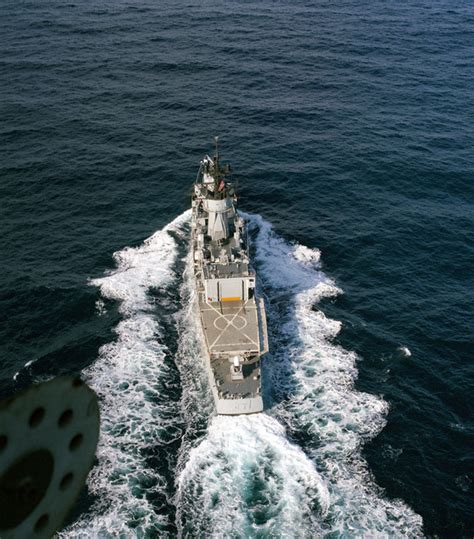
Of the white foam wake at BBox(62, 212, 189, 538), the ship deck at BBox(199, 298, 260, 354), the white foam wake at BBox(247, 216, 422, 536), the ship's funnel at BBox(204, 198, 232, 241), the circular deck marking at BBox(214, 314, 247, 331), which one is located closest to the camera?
the white foam wake at BBox(62, 212, 189, 538)

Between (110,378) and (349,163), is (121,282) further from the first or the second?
(349,163)

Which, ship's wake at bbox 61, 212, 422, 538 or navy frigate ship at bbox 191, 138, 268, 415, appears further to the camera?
navy frigate ship at bbox 191, 138, 268, 415

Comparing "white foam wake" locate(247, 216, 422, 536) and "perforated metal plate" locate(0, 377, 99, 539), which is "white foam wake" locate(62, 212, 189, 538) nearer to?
"white foam wake" locate(247, 216, 422, 536)

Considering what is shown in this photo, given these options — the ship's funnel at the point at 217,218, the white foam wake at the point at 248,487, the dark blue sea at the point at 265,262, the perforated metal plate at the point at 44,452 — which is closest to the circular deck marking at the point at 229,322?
the dark blue sea at the point at 265,262

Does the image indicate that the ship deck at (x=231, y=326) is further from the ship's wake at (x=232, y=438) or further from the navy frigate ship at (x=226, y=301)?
the ship's wake at (x=232, y=438)

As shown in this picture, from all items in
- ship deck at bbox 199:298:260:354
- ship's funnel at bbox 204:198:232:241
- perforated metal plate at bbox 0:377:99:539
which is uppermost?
perforated metal plate at bbox 0:377:99:539

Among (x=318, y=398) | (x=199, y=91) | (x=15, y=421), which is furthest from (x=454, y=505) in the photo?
(x=199, y=91)

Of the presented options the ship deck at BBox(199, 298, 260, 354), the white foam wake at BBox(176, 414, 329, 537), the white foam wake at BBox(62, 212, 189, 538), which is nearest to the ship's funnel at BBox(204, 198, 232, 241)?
the white foam wake at BBox(62, 212, 189, 538)

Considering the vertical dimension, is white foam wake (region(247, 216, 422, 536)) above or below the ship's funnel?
below
